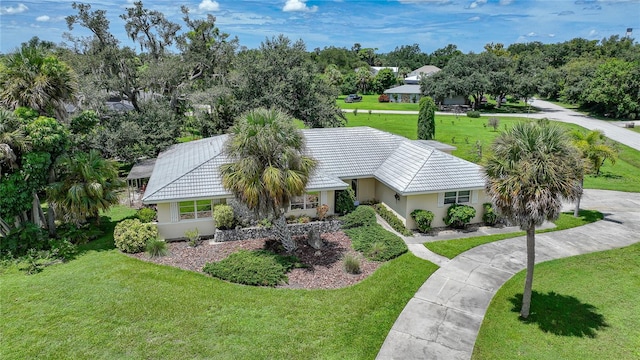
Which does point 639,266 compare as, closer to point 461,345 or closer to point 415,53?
point 461,345

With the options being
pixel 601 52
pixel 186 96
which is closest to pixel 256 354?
pixel 186 96

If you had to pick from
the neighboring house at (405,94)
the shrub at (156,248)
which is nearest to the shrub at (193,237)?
the shrub at (156,248)

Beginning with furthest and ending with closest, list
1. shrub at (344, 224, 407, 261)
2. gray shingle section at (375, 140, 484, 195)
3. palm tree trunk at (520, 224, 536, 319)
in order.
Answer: gray shingle section at (375, 140, 484, 195), shrub at (344, 224, 407, 261), palm tree trunk at (520, 224, 536, 319)

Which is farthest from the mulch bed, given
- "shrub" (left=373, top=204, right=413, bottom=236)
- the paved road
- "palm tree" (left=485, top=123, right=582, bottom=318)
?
the paved road

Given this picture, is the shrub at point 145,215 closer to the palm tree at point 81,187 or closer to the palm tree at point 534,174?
the palm tree at point 81,187

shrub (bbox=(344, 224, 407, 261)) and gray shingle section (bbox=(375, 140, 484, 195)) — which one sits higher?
gray shingle section (bbox=(375, 140, 484, 195))

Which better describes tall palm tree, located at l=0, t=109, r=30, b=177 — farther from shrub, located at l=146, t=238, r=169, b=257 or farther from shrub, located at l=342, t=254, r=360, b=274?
shrub, located at l=342, t=254, r=360, b=274

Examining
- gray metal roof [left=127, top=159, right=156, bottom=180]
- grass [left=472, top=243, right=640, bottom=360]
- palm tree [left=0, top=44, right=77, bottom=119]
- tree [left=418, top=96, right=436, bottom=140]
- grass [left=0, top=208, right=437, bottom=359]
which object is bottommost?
grass [left=472, top=243, right=640, bottom=360]

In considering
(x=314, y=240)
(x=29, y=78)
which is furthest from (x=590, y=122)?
(x=29, y=78)
